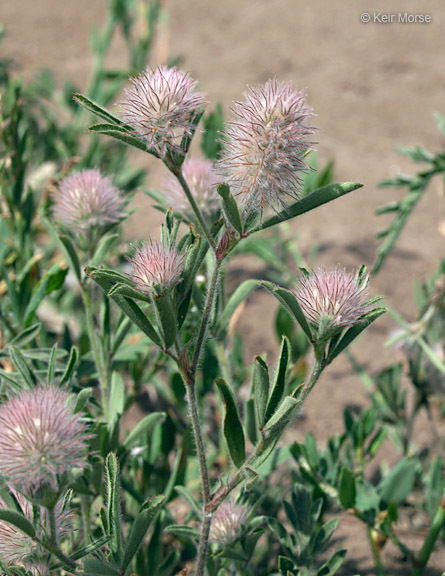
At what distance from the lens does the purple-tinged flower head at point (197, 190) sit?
5.06 feet

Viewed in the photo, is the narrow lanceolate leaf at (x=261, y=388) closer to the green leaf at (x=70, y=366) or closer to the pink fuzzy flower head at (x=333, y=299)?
the pink fuzzy flower head at (x=333, y=299)

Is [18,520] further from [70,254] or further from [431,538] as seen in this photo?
[431,538]

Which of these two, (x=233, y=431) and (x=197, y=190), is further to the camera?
(x=197, y=190)

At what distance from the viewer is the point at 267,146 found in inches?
41.5

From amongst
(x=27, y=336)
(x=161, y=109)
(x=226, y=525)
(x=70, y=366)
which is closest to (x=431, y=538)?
(x=226, y=525)

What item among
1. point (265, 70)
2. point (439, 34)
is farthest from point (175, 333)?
point (439, 34)

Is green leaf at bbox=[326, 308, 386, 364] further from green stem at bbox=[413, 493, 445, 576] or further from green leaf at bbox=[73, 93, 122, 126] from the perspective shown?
green stem at bbox=[413, 493, 445, 576]

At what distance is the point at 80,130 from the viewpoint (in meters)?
3.04

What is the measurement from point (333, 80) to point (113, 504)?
13.8 ft

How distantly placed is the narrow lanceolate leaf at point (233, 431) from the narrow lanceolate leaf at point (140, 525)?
0.16 meters

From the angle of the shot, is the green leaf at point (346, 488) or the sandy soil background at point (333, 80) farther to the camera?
the sandy soil background at point (333, 80)

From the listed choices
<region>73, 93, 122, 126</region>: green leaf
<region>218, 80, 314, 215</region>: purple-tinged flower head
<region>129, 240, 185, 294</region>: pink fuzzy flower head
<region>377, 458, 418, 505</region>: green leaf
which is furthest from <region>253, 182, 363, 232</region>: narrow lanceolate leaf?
<region>377, 458, 418, 505</region>: green leaf

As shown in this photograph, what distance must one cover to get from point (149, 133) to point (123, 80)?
2367 millimetres

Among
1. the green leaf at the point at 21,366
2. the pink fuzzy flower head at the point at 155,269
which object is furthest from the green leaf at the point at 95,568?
the pink fuzzy flower head at the point at 155,269
